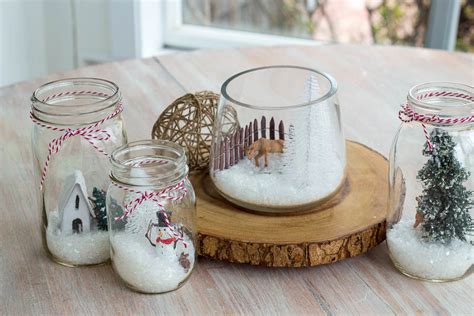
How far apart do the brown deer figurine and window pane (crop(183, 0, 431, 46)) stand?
159 cm

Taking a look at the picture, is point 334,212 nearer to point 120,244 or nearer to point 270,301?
point 270,301

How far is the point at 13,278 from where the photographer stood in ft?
3.20

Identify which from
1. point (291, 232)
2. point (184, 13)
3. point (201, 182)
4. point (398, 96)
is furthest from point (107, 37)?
point (291, 232)

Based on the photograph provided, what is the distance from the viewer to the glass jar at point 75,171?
3.15 ft

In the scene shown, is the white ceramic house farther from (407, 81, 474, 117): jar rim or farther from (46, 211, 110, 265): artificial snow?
(407, 81, 474, 117): jar rim

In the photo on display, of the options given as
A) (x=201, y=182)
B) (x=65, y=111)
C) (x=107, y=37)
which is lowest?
(x=107, y=37)

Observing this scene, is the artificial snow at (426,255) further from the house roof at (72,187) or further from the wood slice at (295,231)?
the house roof at (72,187)

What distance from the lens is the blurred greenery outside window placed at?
8.07 feet

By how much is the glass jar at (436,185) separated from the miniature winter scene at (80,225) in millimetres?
359

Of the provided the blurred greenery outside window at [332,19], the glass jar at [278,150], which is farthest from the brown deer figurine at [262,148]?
the blurred greenery outside window at [332,19]

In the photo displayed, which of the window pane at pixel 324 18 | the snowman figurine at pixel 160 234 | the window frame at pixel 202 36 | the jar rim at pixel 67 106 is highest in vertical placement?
the jar rim at pixel 67 106

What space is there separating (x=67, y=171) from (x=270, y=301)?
0.30 metres

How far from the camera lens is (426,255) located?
0.93 m

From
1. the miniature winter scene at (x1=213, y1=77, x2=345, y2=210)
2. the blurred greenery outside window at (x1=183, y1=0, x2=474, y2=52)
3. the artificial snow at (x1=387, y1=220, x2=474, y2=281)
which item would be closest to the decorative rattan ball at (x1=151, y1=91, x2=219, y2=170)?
the miniature winter scene at (x1=213, y1=77, x2=345, y2=210)
